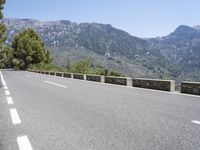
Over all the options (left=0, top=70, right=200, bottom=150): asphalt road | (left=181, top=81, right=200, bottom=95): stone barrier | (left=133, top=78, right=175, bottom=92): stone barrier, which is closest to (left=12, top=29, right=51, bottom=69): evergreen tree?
(left=133, top=78, right=175, bottom=92): stone barrier

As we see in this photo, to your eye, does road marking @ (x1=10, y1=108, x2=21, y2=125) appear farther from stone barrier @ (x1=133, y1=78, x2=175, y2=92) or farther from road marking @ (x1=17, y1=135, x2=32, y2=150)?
stone barrier @ (x1=133, y1=78, x2=175, y2=92)

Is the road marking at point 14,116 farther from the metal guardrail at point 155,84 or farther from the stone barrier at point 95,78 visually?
the stone barrier at point 95,78

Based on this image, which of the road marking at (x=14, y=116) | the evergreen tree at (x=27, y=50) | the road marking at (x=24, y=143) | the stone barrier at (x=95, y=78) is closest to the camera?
the road marking at (x=24, y=143)

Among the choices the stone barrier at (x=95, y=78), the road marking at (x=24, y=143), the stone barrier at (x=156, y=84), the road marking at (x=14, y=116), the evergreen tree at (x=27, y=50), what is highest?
the evergreen tree at (x=27, y=50)

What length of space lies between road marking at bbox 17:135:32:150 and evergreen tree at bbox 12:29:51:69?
93.8 m

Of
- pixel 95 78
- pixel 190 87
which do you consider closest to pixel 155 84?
pixel 190 87

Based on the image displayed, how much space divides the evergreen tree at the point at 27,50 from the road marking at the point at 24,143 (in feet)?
308

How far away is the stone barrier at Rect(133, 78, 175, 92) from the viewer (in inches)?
623

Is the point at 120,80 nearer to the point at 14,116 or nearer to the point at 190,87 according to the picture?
the point at 190,87

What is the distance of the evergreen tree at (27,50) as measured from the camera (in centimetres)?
9800

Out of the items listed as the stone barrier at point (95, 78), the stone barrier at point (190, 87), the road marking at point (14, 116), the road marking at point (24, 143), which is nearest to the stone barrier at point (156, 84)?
the stone barrier at point (190, 87)

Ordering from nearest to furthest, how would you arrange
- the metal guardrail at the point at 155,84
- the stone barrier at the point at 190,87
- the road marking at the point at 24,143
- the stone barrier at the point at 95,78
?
1. the road marking at the point at 24,143
2. the stone barrier at the point at 190,87
3. the metal guardrail at the point at 155,84
4. the stone barrier at the point at 95,78

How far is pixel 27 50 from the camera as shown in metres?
98.0

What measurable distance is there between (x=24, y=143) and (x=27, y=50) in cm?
9504
